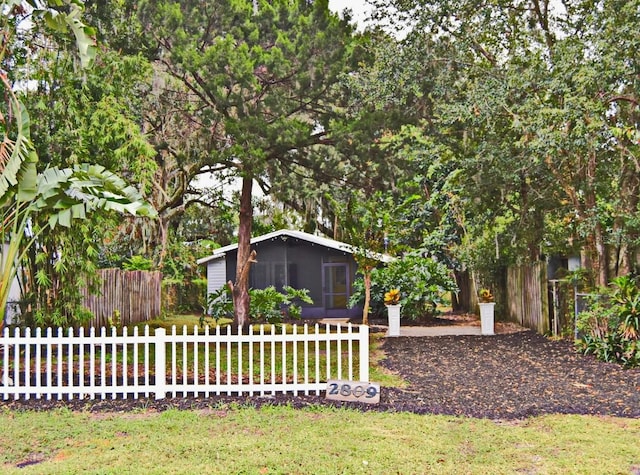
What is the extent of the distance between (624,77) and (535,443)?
634cm

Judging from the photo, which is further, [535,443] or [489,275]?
[489,275]

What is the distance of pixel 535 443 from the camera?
17.0 ft

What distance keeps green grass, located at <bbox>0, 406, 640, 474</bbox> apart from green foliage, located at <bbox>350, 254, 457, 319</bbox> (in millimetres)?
11103

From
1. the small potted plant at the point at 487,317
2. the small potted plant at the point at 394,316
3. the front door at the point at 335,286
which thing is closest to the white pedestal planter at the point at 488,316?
the small potted plant at the point at 487,317

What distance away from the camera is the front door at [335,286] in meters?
20.5

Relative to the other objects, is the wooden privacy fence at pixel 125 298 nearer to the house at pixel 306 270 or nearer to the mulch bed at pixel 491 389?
the house at pixel 306 270

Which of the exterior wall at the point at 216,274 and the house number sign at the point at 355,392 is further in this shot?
the exterior wall at the point at 216,274

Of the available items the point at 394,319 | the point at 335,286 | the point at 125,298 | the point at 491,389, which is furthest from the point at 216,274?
the point at 491,389

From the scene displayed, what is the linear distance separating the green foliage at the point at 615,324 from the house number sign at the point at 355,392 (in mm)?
4591

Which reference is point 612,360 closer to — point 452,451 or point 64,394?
point 452,451

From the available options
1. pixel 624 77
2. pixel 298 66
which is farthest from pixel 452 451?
pixel 298 66

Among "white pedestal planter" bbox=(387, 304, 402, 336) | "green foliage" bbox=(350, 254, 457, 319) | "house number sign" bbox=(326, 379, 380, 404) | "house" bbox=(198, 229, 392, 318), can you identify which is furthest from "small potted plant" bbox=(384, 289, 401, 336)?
"house number sign" bbox=(326, 379, 380, 404)

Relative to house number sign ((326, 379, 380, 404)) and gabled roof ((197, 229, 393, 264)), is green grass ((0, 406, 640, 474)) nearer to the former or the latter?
house number sign ((326, 379, 380, 404))

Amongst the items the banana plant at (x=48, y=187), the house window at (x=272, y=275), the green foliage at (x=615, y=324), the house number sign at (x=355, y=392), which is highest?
the banana plant at (x=48, y=187)
